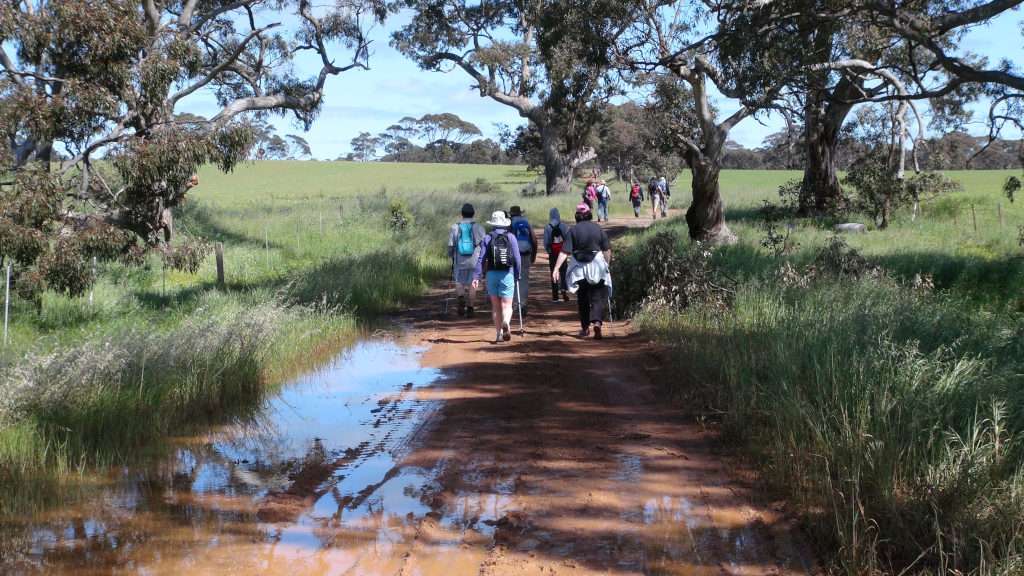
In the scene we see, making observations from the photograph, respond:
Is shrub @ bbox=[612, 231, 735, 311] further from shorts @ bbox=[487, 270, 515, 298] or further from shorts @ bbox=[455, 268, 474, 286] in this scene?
shorts @ bbox=[455, 268, 474, 286]

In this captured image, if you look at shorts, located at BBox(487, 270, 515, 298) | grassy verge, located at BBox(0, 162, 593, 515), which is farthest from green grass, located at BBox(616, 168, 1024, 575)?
grassy verge, located at BBox(0, 162, 593, 515)

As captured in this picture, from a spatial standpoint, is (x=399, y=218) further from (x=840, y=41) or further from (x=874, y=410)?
(x=874, y=410)

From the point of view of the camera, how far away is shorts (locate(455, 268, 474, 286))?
13977 mm

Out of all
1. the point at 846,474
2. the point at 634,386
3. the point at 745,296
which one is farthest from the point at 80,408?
the point at 745,296

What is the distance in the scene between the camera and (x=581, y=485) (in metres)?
5.81

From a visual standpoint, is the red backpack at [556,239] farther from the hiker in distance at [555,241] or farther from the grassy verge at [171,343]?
the grassy verge at [171,343]

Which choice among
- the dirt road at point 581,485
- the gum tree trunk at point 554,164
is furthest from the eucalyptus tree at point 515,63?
the dirt road at point 581,485

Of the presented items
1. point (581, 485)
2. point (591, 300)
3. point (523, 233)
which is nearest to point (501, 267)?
point (591, 300)

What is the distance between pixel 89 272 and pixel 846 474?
860 cm

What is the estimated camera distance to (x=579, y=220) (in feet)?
40.1

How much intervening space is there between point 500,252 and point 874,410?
6467mm

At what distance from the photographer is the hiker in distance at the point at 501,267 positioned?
448 inches

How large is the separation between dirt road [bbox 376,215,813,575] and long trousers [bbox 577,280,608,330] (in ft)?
6.03

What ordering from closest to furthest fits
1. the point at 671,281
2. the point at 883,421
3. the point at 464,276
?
the point at 883,421
the point at 671,281
the point at 464,276
